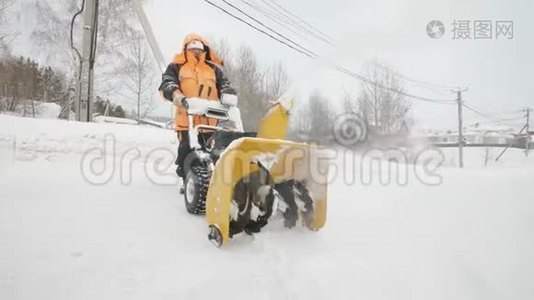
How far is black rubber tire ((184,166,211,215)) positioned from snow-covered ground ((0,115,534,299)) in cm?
10

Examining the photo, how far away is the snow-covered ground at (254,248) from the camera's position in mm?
1971

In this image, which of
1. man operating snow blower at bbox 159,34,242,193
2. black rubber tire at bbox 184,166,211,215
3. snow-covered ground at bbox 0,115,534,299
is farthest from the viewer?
man operating snow blower at bbox 159,34,242,193

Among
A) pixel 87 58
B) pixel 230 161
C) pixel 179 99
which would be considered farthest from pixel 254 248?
pixel 87 58

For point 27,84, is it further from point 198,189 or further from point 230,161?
point 230,161

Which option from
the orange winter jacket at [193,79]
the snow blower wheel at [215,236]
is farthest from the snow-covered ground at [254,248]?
the orange winter jacket at [193,79]

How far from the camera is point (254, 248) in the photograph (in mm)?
2611

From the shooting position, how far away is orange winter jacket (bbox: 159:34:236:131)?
11.9ft

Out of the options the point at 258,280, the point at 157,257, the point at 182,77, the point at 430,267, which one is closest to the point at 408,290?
the point at 430,267

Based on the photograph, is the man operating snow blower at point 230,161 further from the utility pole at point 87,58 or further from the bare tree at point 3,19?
the bare tree at point 3,19

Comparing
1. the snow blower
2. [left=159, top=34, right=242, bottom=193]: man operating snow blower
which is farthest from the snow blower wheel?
[left=159, top=34, right=242, bottom=193]: man operating snow blower

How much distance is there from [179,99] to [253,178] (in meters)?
1.07

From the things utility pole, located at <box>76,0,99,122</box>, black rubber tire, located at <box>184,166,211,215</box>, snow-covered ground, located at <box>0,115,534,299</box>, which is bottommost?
snow-covered ground, located at <box>0,115,534,299</box>

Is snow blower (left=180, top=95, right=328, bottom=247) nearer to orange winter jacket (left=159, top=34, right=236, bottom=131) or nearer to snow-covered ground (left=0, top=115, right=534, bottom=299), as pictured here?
snow-covered ground (left=0, top=115, right=534, bottom=299)

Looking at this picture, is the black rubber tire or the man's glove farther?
the man's glove
